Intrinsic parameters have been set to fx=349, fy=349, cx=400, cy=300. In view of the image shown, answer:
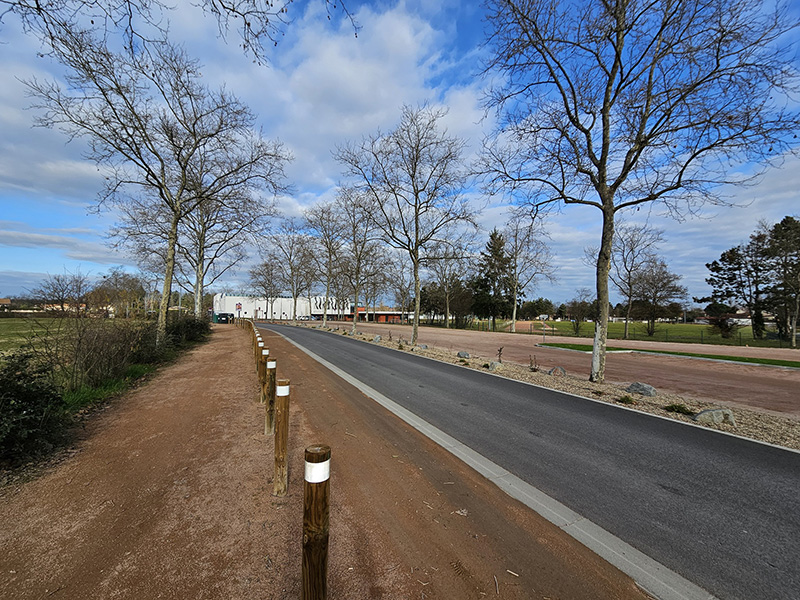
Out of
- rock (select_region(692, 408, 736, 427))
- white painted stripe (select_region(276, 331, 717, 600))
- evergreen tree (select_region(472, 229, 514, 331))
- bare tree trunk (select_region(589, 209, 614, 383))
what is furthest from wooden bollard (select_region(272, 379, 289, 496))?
evergreen tree (select_region(472, 229, 514, 331))

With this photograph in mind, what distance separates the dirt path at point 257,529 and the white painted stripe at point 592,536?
0.11m

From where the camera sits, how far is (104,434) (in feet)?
16.3

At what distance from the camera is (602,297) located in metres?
9.62

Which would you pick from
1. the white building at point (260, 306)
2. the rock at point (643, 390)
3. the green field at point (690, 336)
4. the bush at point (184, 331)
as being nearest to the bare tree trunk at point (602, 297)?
the rock at point (643, 390)

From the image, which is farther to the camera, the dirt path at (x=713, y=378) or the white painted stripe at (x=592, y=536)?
the dirt path at (x=713, y=378)

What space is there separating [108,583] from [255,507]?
1.09m

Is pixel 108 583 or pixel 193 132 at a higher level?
pixel 193 132

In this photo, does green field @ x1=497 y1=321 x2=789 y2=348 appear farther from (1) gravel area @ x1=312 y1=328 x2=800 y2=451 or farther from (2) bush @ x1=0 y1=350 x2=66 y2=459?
(2) bush @ x1=0 y1=350 x2=66 y2=459

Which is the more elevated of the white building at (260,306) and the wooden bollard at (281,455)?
the white building at (260,306)

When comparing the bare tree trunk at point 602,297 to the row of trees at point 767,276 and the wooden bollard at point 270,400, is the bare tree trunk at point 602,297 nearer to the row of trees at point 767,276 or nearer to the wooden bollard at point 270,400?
the wooden bollard at point 270,400

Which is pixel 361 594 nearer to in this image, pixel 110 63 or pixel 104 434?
pixel 104 434

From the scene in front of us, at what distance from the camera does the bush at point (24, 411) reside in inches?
150

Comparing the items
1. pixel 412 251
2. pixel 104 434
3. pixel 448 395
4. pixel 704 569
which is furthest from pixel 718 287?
pixel 104 434

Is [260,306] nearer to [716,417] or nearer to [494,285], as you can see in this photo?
[494,285]
